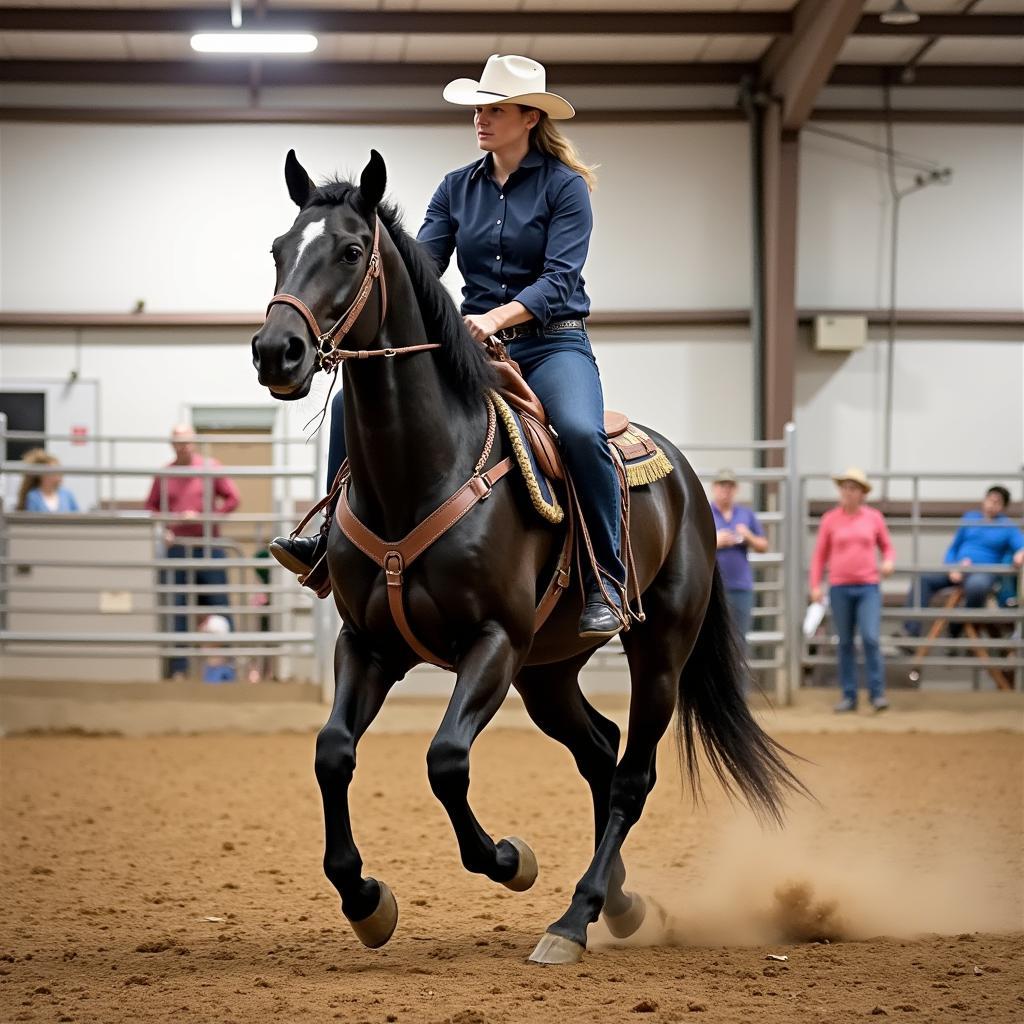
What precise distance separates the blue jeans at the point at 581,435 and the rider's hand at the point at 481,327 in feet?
1.09

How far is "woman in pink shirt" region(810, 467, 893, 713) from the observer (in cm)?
1157

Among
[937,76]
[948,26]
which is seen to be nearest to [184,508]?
[948,26]

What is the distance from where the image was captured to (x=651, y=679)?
485cm

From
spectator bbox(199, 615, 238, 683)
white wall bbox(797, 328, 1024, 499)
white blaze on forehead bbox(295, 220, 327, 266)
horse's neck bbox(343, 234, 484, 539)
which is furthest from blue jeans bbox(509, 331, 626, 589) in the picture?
white wall bbox(797, 328, 1024, 499)

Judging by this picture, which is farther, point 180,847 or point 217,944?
point 180,847

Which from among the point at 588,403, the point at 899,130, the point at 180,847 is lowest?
the point at 180,847

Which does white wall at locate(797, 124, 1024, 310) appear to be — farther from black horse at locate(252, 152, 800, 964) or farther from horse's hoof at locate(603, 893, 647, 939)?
black horse at locate(252, 152, 800, 964)

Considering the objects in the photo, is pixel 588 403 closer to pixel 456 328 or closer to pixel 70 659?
pixel 456 328

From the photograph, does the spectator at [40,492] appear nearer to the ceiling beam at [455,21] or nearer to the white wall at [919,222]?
the ceiling beam at [455,21]

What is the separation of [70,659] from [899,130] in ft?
34.9

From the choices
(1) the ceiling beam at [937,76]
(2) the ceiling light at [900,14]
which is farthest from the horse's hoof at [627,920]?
(1) the ceiling beam at [937,76]

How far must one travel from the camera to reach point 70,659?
1125cm

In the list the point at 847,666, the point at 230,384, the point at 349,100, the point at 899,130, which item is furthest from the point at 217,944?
the point at 899,130

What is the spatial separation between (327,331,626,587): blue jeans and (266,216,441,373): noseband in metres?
0.45
